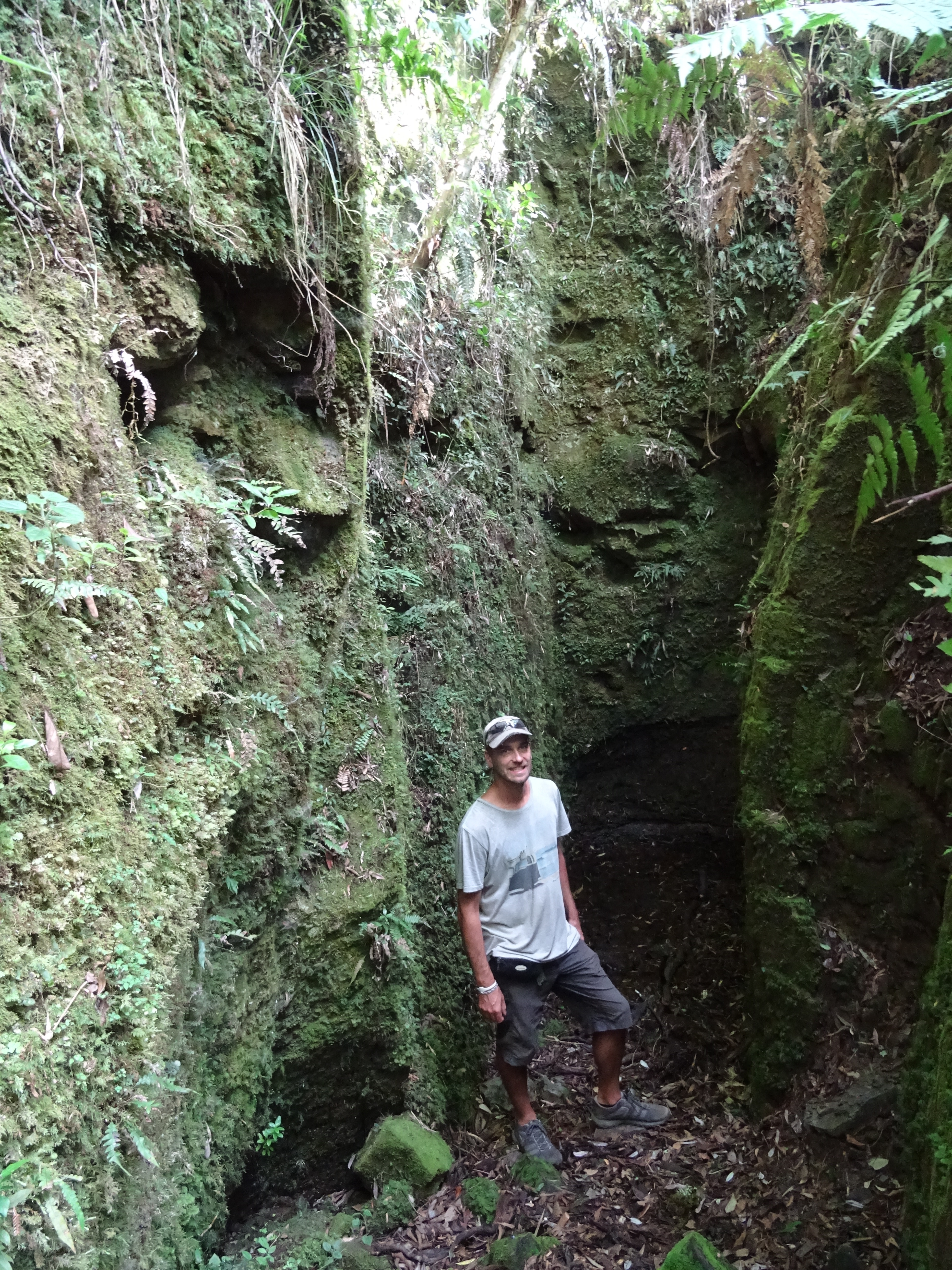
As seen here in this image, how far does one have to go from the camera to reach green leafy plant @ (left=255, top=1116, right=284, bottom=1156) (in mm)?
2812

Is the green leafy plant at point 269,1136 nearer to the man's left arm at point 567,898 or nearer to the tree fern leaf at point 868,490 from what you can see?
the man's left arm at point 567,898

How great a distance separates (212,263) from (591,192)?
561cm

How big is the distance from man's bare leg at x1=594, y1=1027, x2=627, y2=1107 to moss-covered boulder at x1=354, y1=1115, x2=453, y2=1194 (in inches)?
39.5

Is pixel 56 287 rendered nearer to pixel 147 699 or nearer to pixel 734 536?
pixel 147 699

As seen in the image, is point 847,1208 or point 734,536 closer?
point 847,1208

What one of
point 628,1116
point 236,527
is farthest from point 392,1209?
point 236,527

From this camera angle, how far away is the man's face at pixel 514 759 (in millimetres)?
3748

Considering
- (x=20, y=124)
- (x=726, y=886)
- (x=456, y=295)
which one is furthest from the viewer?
(x=726, y=886)

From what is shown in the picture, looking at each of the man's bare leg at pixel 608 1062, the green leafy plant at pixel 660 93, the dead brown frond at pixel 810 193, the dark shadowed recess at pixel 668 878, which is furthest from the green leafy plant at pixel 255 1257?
the dead brown frond at pixel 810 193

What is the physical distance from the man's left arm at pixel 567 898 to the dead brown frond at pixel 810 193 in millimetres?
3463

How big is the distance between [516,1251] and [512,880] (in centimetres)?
145

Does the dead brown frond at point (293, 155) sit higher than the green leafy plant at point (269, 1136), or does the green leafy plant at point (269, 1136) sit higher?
the dead brown frond at point (293, 155)

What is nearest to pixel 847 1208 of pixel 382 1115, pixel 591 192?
pixel 382 1115

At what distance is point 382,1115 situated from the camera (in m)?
3.43
